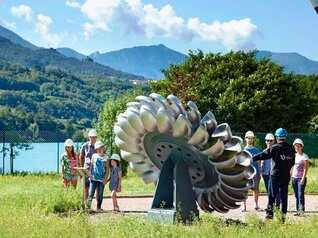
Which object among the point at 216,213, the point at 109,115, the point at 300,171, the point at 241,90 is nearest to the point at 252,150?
the point at 300,171

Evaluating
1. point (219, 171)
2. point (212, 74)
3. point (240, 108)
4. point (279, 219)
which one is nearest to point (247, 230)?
point (279, 219)

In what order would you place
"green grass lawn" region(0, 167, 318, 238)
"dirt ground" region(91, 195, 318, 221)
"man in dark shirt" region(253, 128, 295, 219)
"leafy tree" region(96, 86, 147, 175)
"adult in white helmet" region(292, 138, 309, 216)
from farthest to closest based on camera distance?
"leafy tree" region(96, 86, 147, 175) → "dirt ground" region(91, 195, 318, 221) → "adult in white helmet" region(292, 138, 309, 216) → "man in dark shirt" region(253, 128, 295, 219) → "green grass lawn" region(0, 167, 318, 238)

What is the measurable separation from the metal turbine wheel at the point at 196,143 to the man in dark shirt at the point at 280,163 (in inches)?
21.6

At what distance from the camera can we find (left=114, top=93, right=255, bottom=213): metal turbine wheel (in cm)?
1286

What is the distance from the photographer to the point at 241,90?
46375mm

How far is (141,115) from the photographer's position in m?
13.2

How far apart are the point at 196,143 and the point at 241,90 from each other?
34.0 meters

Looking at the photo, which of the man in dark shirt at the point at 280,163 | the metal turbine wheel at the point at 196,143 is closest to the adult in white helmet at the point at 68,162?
the metal turbine wheel at the point at 196,143

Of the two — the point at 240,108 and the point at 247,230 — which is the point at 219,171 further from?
the point at 240,108

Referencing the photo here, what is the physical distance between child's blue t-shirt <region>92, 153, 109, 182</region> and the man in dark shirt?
398cm

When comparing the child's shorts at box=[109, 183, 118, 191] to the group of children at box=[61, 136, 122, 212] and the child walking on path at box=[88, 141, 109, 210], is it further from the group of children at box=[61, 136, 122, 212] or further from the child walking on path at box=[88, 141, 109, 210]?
the child walking on path at box=[88, 141, 109, 210]

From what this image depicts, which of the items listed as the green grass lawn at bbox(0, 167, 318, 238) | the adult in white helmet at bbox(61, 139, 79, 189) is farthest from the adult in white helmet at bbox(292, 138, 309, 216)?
the adult in white helmet at bbox(61, 139, 79, 189)

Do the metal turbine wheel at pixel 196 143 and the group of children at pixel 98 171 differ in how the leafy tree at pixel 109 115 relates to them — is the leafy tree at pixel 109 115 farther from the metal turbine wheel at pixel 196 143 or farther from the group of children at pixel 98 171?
the metal turbine wheel at pixel 196 143

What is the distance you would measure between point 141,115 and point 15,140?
2583 centimetres
